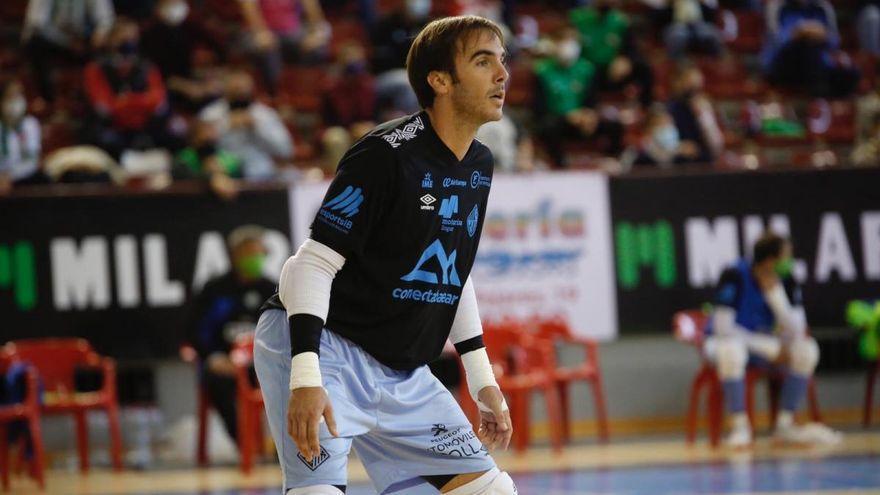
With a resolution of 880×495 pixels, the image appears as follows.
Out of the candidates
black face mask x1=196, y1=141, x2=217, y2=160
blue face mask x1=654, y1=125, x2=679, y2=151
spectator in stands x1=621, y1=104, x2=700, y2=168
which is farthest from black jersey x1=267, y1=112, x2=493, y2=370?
blue face mask x1=654, y1=125, x2=679, y2=151

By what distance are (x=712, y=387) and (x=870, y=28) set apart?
689 cm

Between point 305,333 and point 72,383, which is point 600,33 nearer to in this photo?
point 72,383

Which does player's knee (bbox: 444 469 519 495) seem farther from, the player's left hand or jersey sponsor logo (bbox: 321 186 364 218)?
jersey sponsor logo (bbox: 321 186 364 218)

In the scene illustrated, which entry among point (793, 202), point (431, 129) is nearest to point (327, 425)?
point (431, 129)

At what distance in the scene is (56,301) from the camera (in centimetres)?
1156

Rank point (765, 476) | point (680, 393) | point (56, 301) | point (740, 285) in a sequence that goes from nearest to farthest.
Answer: point (765, 476) → point (740, 285) → point (56, 301) → point (680, 393)

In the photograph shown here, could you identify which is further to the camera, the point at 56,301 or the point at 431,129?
the point at 56,301

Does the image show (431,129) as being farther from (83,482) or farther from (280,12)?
(280,12)

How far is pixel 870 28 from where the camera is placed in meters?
16.1

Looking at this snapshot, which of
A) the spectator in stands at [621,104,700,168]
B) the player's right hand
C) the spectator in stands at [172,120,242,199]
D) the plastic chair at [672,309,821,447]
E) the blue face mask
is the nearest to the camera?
the player's right hand

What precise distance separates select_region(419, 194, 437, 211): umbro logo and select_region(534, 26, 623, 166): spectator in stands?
32.0ft

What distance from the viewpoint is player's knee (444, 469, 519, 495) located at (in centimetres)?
392

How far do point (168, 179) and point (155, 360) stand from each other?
1.60 m

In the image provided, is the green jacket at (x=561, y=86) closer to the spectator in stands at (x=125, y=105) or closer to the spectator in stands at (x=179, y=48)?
the spectator in stands at (x=179, y=48)
